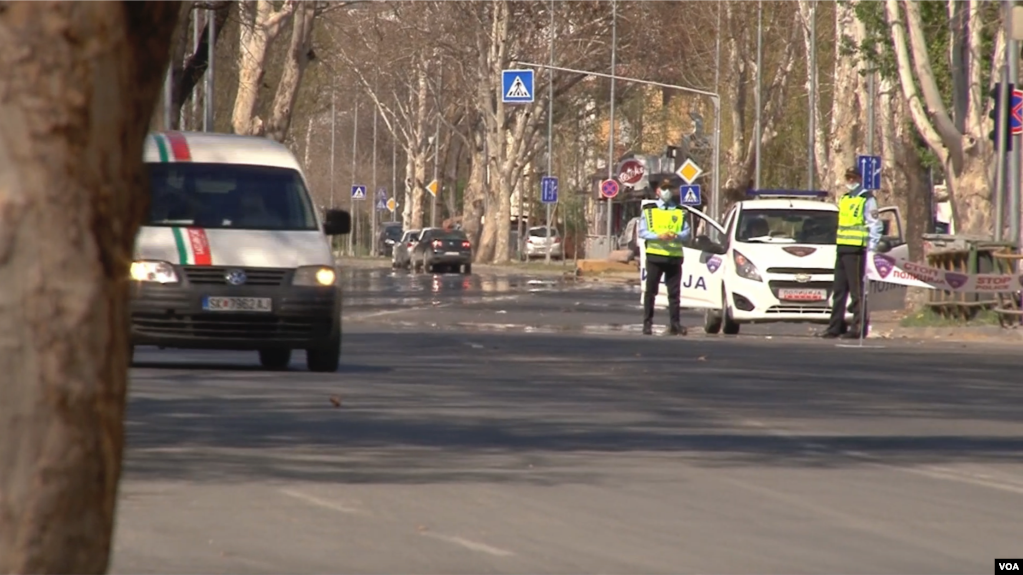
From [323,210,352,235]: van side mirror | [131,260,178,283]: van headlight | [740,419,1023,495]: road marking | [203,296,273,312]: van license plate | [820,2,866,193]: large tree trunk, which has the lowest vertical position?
[740,419,1023,495]: road marking

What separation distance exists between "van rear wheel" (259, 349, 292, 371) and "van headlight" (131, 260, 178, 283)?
175 cm

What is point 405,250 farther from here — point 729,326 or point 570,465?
point 570,465

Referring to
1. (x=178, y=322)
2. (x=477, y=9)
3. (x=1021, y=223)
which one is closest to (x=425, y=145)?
(x=477, y=9)

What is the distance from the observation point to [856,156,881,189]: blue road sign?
1651 inches

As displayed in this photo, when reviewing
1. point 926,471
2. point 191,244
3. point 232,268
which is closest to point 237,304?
point 232,268

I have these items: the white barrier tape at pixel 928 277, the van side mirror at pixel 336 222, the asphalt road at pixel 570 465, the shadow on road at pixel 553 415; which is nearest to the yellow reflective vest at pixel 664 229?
the white barrier tape at pixel 928 277

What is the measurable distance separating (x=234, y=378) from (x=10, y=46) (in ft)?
41.2

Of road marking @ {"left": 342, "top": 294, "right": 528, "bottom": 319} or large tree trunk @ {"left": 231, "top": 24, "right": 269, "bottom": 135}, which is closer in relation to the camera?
road marking @ {"left": 342, "top": 294, "right": 528, "bottom": 319}

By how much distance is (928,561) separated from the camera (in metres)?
7.91

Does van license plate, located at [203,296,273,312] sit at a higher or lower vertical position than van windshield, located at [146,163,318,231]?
lower

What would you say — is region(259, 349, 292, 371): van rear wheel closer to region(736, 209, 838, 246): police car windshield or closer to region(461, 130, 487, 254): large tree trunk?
region(736, 209, 838, 246): police car windshield

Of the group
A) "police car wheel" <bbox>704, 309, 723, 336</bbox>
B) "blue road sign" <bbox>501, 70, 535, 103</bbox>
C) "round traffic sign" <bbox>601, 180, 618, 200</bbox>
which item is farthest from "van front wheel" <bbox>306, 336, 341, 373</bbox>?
"round traffic sign" <bbox>601, 180, 618, 200</bbox>

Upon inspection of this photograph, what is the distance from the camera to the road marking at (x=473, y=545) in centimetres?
788

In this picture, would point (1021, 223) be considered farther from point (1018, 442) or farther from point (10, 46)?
point (10, 46)
